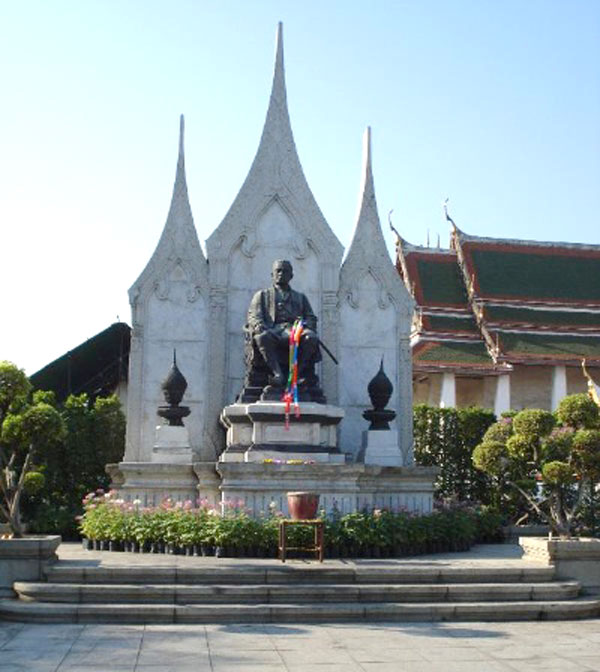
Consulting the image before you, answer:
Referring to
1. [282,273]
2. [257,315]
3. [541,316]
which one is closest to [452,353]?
[541,316]

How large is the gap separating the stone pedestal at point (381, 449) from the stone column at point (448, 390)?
1900 cm

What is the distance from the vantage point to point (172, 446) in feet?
47.4

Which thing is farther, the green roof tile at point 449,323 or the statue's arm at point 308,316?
the green roof tile at point 449,323

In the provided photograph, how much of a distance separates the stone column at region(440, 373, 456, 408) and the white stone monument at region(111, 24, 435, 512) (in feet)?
57.2

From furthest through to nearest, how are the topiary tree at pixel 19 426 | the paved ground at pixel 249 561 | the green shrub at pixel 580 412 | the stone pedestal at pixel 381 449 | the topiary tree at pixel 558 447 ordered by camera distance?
the stone pedestal at pixel 381 449 → the green shrub at pixel 580 412 → the topiary tree at pixel 558 447 → the topiary tree at pixel 19 426 → the paved ground at pixel 249 561

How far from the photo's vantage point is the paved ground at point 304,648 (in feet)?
23.2

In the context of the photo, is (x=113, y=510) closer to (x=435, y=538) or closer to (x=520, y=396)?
(x=435, y=538)

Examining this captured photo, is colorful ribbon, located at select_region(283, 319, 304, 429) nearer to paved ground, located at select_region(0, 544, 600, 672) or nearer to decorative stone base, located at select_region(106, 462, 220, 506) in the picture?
decorative stone base, located at select_region(106, 462, 220, 506)

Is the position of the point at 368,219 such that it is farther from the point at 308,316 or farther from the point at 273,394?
the point at 273,394

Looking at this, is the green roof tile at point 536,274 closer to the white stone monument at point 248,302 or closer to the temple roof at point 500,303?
the temple roof at point 500,303

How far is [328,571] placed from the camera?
32.3ft

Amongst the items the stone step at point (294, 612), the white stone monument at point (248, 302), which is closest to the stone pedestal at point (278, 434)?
the white stone monument at point (248, 302)

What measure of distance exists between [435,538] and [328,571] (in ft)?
10.6

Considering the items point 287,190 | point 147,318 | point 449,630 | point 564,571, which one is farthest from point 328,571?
point 287,190
